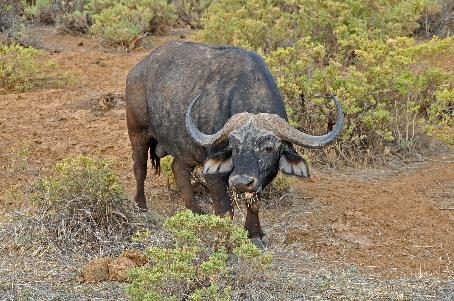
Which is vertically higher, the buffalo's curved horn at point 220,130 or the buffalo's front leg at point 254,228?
the buffalo's curved horn at point 220,130

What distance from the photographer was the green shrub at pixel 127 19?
A: 15.8m

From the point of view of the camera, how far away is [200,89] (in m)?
7.19

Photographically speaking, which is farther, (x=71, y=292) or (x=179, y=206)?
(x=179, y=206)

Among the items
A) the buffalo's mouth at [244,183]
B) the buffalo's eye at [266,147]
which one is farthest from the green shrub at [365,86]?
the buffalo's mouth at [244,183]

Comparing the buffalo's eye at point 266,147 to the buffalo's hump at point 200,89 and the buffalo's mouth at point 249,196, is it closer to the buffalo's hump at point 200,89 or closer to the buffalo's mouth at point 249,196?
the buffalo's mouth at point 249,196

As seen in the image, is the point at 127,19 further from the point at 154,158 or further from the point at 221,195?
the point at 221,195

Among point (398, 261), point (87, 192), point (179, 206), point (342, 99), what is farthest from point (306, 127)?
point (87, 192)

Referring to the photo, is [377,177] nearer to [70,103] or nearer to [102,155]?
[102,155]

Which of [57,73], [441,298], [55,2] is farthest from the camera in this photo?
[55,2]

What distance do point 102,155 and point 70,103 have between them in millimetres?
2319

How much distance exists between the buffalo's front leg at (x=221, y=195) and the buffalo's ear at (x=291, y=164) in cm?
56

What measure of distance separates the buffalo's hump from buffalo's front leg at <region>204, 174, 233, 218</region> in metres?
0.28

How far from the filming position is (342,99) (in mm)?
9500

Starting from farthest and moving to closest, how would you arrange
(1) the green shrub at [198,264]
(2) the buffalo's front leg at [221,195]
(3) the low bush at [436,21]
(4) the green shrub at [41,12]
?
(4) the green shrub at [41,12] < (3) the low bush at [436,21] < (2) the buffalo's front leg at [221,195] < (1) the green shrub at [198,264]
